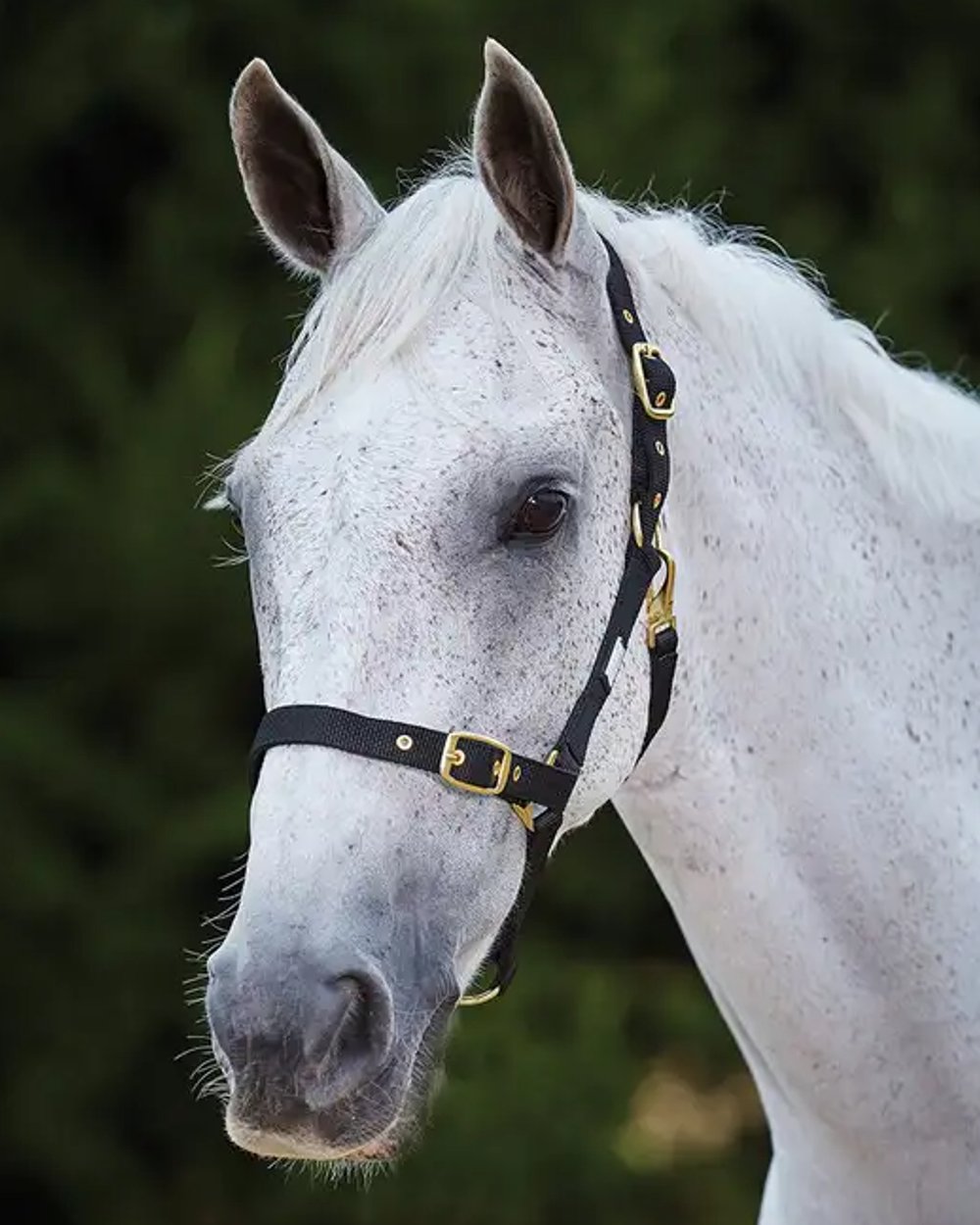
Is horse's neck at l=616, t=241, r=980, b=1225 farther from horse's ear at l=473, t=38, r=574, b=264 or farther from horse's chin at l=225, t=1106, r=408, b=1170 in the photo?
horse's chin at l=225, t=1106, r=408, b=1170

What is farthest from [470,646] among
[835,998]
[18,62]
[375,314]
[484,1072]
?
[18,62]

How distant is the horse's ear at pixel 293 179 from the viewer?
2240 mm

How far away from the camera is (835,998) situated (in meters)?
2.25

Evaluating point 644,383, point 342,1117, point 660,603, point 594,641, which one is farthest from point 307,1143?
point 644,383

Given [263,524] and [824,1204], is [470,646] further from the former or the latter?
[824,1204]

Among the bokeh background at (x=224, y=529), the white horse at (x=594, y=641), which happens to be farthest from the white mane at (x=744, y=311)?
the bokeh background at (x=224, y=529)

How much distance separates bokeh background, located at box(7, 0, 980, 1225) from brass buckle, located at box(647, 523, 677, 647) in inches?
128

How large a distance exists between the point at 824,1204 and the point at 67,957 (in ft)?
11.5

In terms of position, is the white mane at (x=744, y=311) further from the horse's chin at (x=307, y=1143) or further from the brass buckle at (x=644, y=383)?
the horse's chin at (x=307, y=1143)

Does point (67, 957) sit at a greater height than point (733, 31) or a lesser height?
lesser

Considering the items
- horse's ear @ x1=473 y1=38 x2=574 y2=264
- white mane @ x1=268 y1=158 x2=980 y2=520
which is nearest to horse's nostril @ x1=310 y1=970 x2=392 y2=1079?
white mane @ x1=268 y1=158 x2=980 y2=520

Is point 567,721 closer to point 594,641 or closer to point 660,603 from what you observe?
point 594,641

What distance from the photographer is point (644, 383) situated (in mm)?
2172

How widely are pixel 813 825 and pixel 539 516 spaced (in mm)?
566
